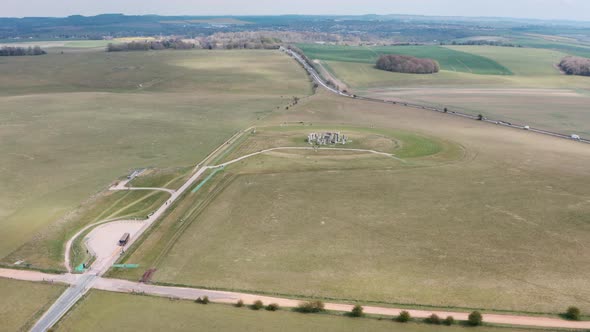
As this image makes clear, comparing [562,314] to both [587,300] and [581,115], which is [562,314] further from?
[581,115]

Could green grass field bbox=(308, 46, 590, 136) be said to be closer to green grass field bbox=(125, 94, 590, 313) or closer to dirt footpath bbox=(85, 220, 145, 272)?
green grass field bbox=(125, 94, 590, 313)

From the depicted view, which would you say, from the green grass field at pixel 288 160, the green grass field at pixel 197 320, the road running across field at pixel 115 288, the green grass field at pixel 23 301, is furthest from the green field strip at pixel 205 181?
the green grass field at pixel 197 320

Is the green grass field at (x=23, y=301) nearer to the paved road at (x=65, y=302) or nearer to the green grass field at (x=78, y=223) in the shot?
the paved road at (x=65, y=302)

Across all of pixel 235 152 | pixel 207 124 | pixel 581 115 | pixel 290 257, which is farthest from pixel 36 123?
pixel 581 115

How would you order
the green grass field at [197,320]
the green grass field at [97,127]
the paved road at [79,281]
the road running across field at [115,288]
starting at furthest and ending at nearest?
1. the green grass field at [97,127]
2. the paved road at [79,281]
3. the road running across field at [115,288]
4. the green grass field at [197,320]

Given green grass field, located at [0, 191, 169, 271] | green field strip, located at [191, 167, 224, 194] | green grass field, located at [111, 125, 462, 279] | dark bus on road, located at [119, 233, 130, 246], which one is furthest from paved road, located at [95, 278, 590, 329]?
green field strip, located at [191, 167, 224, 194]
